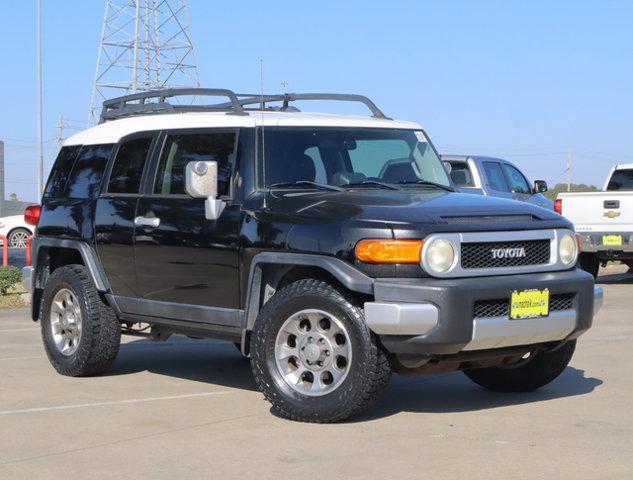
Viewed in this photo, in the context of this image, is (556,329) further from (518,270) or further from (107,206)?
(107,206)

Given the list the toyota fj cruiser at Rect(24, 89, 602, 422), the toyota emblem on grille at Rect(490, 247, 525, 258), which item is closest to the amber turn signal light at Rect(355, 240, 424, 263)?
the toyota fj cruiser at Rect(24, 89, 602, 422)

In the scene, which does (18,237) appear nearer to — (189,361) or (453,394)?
(189,361)

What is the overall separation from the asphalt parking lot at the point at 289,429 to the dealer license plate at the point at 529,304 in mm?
646

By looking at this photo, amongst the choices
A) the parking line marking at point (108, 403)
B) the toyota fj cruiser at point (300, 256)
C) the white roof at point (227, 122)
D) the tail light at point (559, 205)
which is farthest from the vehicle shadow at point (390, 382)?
the tail light at point (559, 205)

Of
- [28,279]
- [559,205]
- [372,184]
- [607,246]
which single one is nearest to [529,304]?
[372,184]

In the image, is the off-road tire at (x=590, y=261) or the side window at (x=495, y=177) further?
the off-road tire at (x=590, y=261)

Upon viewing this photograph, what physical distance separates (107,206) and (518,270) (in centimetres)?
324

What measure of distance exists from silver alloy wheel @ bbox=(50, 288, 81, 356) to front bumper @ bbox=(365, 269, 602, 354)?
3123 millimetres

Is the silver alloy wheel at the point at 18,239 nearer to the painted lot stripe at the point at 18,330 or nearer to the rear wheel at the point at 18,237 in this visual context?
the rear wheel at the point at 18,237

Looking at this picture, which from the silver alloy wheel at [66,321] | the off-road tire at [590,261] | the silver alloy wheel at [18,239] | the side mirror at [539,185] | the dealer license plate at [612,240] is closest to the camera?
the silver alloy wheel at [66,321]

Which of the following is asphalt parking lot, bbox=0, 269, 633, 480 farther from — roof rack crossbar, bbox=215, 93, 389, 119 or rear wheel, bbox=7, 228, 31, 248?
rear wheel, bbox=7, 228, 31, 248

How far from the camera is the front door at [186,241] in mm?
7828

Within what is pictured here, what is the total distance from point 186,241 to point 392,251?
1.80m

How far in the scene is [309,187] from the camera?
25.9 ft
